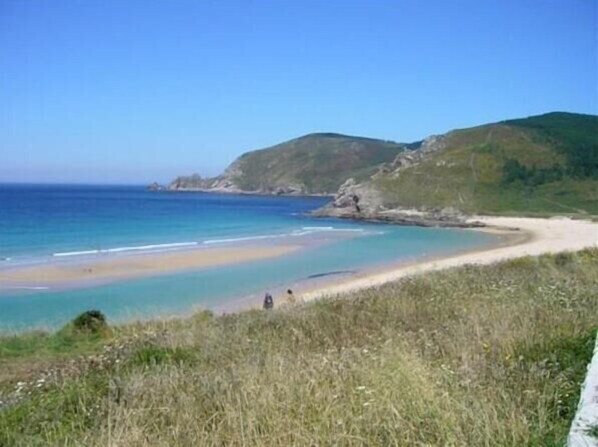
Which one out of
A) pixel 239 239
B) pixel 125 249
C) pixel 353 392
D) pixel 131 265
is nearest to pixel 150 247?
pixel 125 249

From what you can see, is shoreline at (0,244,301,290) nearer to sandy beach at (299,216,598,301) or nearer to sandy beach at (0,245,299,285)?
sandy beach at (0,245,299,285)

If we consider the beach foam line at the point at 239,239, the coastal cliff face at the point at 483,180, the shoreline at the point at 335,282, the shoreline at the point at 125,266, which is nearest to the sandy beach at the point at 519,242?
the shoreline at the point at 335,282

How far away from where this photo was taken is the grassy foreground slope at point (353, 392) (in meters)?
3.48

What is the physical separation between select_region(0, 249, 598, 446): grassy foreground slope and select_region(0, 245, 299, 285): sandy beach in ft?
84.5

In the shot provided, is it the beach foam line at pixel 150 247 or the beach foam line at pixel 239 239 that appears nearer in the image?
the beach foam line at pixel 150 247

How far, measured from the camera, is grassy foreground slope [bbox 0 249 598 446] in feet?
11.4

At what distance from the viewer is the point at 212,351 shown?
680 cm

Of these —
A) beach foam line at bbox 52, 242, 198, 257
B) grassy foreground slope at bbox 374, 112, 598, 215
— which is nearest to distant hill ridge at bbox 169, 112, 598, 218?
grassy foreground slope at bbox 374, 112, 598, 215

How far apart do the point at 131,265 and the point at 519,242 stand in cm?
3373

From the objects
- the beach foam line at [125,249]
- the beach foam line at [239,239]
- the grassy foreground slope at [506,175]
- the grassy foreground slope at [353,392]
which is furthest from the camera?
the grassy foreground slope at [506,175]

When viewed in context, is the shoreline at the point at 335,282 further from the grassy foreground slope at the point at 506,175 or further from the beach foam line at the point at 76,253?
the grassy foreground slope at the point at 506,175

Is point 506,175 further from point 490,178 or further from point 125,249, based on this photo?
point 125,249

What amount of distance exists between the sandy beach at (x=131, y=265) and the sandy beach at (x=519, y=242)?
10.8 meters

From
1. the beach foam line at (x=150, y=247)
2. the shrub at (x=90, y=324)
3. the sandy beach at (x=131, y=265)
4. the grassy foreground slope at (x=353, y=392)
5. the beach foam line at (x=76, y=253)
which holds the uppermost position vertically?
the grassy foreground slope at (x=353, y=392)
